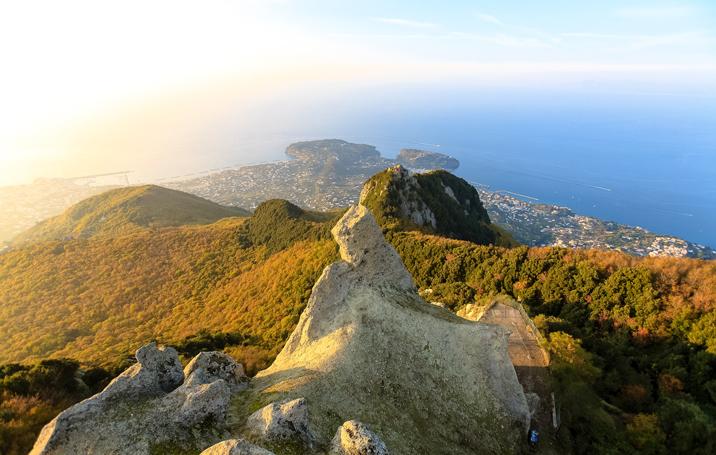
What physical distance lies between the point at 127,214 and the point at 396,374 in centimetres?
10082

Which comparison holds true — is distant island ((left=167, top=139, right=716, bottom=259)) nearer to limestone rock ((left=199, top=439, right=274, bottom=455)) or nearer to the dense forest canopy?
the dense forest canopy

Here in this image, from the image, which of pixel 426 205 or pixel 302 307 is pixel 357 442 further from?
pixel 426 205

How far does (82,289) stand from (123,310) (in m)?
10.7

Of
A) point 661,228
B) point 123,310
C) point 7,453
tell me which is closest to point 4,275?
point 123,310

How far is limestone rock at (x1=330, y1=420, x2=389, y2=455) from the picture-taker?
7621mm

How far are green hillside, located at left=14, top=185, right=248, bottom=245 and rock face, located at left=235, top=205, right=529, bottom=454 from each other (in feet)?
269

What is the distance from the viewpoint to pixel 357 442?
7.77m

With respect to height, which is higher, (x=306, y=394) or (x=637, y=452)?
(x=306, y=394)

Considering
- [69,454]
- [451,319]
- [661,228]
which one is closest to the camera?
[69,454]

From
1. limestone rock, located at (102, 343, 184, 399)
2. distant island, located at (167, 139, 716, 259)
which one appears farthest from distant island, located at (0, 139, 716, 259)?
limestone rock, located at (102, 343, 184, 399)

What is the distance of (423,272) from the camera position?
33.8 meters

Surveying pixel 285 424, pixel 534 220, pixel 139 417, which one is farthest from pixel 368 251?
pixel 534 220

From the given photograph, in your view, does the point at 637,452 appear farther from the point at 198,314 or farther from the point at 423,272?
the point at 198,314

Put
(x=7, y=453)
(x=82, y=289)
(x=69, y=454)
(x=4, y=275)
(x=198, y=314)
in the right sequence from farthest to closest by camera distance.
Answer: (x=4, y=275)
(x=82, y=289)
(x=198, y=314)
(x=7, y=453)
(x=69, y=454)
